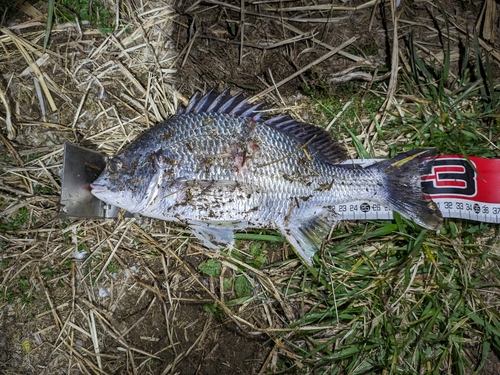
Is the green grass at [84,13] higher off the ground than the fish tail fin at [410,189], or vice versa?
the green grass at [84,13]

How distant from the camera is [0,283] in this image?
11.3 feet

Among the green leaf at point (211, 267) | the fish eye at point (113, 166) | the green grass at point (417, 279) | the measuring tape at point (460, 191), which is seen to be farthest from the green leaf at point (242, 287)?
the fish eye at point (113, 166)

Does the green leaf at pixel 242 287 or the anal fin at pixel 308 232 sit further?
the green leaf at pixel 242 287

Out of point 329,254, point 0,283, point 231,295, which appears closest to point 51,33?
point 0,283

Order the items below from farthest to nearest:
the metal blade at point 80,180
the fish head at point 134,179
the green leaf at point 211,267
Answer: the green leaf at point 211,267 → the metal blade at point 80,180 → the fish head at point 134,179

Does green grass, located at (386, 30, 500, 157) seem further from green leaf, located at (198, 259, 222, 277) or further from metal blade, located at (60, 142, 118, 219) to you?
metal blade, located at (60, 142, 118, 219)

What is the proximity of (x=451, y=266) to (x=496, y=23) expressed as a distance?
2.36 m

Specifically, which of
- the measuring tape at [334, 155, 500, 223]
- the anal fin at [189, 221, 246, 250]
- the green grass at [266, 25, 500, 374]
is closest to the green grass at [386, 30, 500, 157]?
the green grass at [266, 25, 500, 374]

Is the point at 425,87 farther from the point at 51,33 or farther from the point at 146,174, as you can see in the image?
the point at 51,33

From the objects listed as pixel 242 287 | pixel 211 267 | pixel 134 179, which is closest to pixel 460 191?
pixel 242 287

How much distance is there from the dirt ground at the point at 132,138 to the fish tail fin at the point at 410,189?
0.92 m

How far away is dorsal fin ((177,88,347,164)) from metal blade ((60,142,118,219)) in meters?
0.90

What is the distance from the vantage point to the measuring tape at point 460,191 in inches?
122

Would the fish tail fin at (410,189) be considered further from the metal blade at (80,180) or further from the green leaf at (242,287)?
the metal blade at (80,180)
